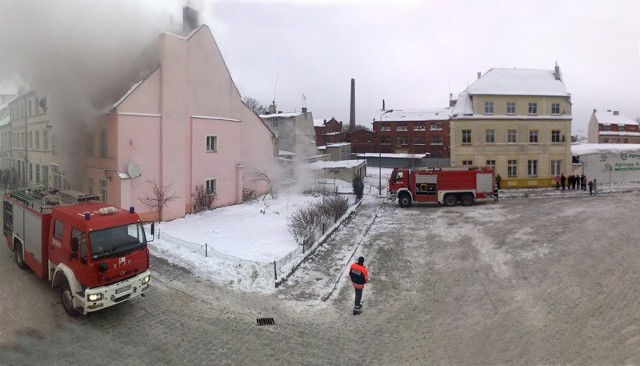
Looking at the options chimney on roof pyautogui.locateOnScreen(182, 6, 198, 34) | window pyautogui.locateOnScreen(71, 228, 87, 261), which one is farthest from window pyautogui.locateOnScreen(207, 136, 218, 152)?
window pyautogui.locateOnScreen(71, 228, 87, 261)

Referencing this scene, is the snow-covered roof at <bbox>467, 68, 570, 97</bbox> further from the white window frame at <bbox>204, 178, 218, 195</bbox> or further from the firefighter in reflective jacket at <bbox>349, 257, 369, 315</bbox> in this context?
the firefighter in reflective jacket at <bbox>349, 257, 369, 315</bbox>

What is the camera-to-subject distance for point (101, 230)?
29.4 ft

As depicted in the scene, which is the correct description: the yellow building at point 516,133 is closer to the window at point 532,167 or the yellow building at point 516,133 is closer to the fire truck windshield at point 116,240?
the window at point 532,167

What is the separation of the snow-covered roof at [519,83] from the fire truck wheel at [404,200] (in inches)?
536

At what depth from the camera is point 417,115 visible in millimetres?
65125

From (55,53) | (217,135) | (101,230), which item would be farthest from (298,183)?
(101,230)

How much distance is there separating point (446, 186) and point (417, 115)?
41236mm

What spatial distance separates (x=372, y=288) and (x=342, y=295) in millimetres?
1131

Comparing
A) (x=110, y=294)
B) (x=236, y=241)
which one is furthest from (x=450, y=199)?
(x=110, y=294)

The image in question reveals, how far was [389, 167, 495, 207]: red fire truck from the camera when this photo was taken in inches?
1024

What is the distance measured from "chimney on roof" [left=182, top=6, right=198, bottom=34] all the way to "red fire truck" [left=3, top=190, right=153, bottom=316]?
15.8m

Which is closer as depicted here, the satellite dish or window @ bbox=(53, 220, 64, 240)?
window @ bbox=(53, 220, 64, 240)

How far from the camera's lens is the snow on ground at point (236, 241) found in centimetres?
1238

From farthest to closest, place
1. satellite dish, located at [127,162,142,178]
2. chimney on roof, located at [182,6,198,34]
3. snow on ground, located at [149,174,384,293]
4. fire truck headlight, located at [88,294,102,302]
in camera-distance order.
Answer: chimney on roof, located at [182,6,198,34], satellite dish, located at [127,162,142,178], snow on ground, located at [149,174,384,293], fire truck headlight, located at [88,294,102,302]
